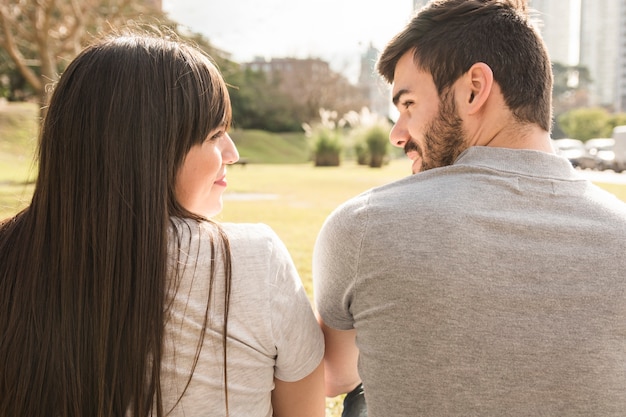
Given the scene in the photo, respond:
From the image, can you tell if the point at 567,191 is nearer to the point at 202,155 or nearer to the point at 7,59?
the point at 202,155

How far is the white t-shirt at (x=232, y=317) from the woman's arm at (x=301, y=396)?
0.34 ft

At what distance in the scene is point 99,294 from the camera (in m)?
0.91

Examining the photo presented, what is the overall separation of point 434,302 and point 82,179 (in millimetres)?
564

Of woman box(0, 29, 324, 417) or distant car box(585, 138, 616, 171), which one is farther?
distant car box(585, 138, 616, 171)

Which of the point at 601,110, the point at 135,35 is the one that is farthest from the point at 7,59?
the point at 601,110

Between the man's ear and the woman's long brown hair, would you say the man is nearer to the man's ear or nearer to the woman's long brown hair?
the man's ear

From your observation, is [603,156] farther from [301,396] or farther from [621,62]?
[301,396]

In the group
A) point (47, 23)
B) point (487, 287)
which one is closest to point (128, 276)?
point (487, 287)

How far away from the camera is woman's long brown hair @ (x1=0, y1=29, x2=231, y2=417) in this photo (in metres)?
0.90

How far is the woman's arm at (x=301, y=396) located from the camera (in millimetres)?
1086

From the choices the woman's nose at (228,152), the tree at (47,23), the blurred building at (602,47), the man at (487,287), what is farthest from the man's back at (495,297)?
the blurred building at (602,47)

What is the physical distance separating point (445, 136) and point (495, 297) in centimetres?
46

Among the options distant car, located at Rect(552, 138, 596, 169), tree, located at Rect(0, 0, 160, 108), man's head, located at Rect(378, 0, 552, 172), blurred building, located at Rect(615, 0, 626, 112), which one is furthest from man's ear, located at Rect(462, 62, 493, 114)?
blurred building, located at Rect(615, 0, 626, 112)

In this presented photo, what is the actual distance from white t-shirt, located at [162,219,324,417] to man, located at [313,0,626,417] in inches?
3.9
